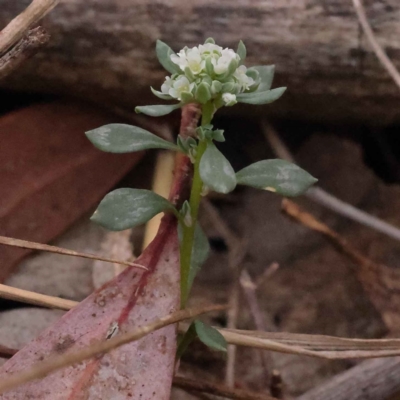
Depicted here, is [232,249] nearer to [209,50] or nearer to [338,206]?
[338,206]

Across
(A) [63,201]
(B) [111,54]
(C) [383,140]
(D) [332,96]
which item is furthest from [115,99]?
(C) [383,140]

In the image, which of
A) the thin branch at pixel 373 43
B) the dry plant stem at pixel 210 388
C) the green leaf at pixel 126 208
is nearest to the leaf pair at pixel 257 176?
the green leaf at pixel 126 208

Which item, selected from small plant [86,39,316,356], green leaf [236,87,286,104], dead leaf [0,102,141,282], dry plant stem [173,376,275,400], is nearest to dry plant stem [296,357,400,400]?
dry plant stem [173,376,275,400]

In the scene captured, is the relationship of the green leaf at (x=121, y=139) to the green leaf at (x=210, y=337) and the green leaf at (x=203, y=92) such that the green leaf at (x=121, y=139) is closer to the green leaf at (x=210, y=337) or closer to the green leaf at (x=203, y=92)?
the green leaf at (x=203, y=92)

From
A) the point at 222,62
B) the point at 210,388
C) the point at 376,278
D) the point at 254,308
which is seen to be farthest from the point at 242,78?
the point at 376,278

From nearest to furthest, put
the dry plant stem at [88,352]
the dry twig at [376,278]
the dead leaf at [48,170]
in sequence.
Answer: the dry plant stem at [88,352] < the dead leaf at [48,170] < the dry twig at [376,278]

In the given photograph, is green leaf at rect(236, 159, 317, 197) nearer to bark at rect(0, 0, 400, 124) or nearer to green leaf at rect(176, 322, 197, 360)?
green leaf at rect(176, 322, 197, 360)
